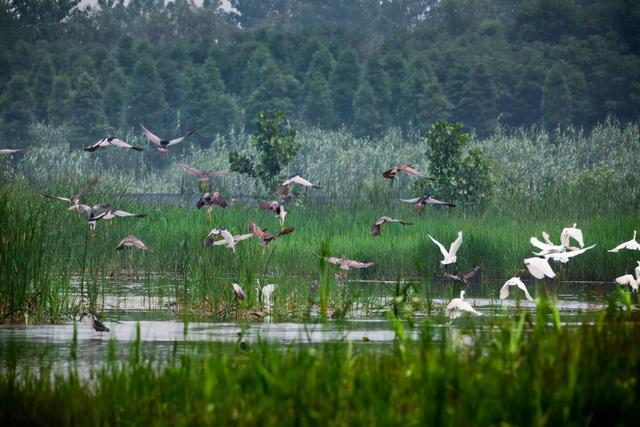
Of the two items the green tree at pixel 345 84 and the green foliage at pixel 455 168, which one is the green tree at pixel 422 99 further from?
the green foliage at pixel 455 168

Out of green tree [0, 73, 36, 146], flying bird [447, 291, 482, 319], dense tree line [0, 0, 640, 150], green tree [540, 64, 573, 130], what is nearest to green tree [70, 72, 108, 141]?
dense tree line [0, 0, 640, 150]

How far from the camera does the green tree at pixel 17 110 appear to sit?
163 ft

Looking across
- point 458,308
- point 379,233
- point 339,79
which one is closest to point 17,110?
point 339,79

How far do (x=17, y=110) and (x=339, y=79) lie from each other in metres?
12.6

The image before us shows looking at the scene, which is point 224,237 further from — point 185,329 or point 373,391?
point 373,391

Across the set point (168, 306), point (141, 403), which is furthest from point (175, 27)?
point (141, 403)

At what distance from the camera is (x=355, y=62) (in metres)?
52.9

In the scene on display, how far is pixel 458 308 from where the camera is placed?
10.8 metres

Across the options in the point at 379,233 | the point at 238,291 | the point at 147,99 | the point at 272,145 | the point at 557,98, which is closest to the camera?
the point at 238,291

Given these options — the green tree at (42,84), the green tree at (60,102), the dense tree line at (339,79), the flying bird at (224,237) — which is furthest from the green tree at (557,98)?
the flying bird at (224,237)

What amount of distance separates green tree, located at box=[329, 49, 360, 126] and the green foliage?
25724 millimetres

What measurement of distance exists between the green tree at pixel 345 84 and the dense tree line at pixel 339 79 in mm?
56

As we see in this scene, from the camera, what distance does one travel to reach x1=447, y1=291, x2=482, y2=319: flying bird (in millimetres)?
10320

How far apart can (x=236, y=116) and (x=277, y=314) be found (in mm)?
38739
